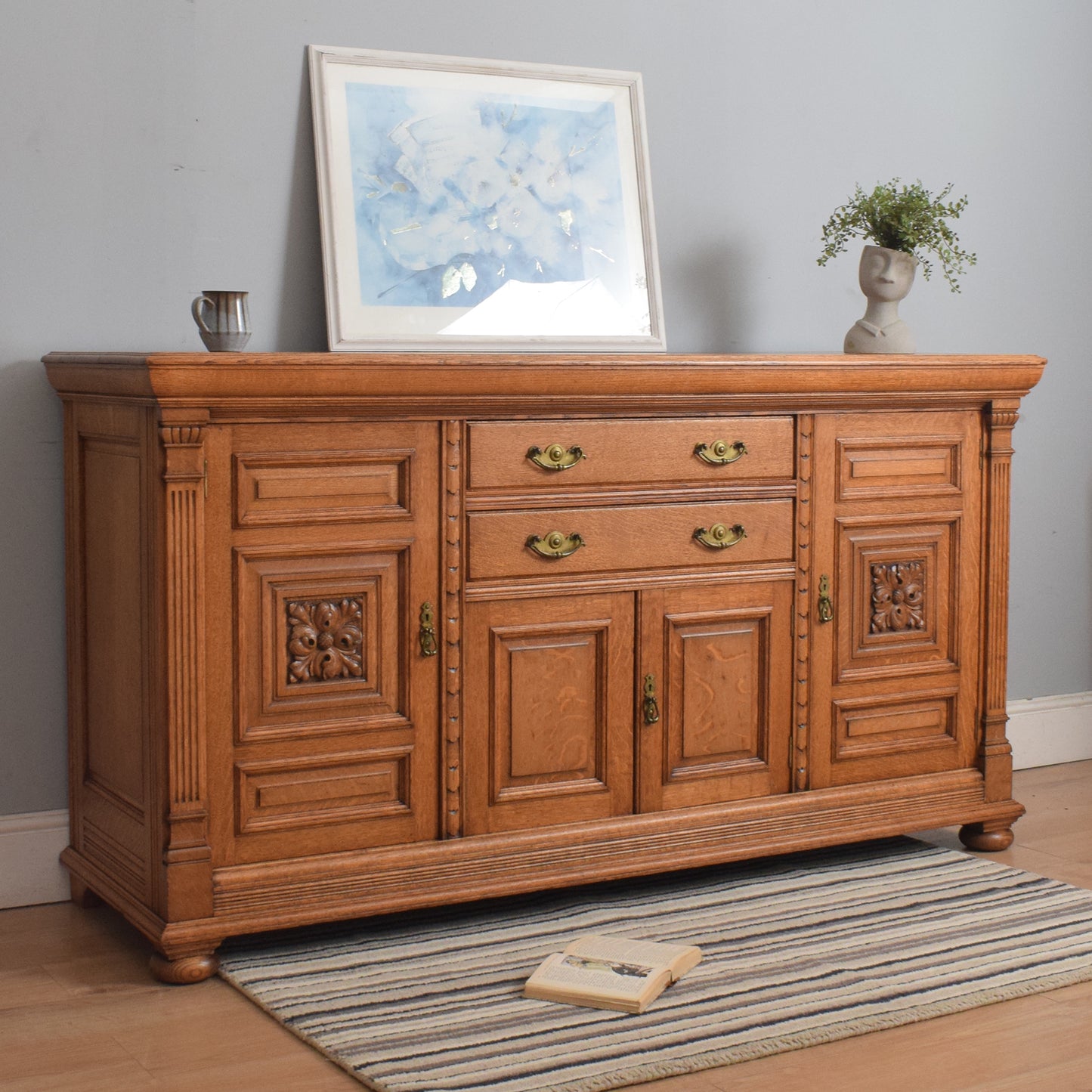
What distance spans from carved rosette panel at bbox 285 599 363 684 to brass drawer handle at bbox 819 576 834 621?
0.93m

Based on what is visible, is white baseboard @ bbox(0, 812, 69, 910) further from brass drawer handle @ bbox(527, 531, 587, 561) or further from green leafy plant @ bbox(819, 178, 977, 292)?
green leafy plant @ bbox(819, 178, 977, 292)

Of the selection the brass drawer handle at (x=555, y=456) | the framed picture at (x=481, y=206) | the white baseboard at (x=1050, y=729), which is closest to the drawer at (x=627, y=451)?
the brass drawer handle at (x=555, y=456)

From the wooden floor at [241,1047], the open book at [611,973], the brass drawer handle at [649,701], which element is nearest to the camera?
the wooden floor at [241,1047]

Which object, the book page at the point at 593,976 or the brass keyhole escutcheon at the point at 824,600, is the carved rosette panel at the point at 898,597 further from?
the book page at the point at 593,976

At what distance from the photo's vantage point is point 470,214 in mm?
3045

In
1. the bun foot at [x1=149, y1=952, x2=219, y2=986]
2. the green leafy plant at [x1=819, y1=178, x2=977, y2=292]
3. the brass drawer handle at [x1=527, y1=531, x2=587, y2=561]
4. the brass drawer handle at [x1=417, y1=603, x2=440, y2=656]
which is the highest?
the green leafy plant at [x1=819, y1=178, x2=977, y2=292]

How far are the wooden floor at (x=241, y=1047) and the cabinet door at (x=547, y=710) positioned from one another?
0.58 meters

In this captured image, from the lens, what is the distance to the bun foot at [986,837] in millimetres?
3125

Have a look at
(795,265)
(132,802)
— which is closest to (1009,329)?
(795,265)

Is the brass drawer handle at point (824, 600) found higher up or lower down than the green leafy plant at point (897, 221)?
lower down

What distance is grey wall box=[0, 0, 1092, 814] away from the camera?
275 centimetres

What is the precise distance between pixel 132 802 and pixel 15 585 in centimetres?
53

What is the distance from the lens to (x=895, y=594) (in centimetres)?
299

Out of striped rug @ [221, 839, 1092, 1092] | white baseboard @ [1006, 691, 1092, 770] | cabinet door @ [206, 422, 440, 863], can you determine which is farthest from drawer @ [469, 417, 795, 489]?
white baseboard @ [1006, 691, 1092, 770]
